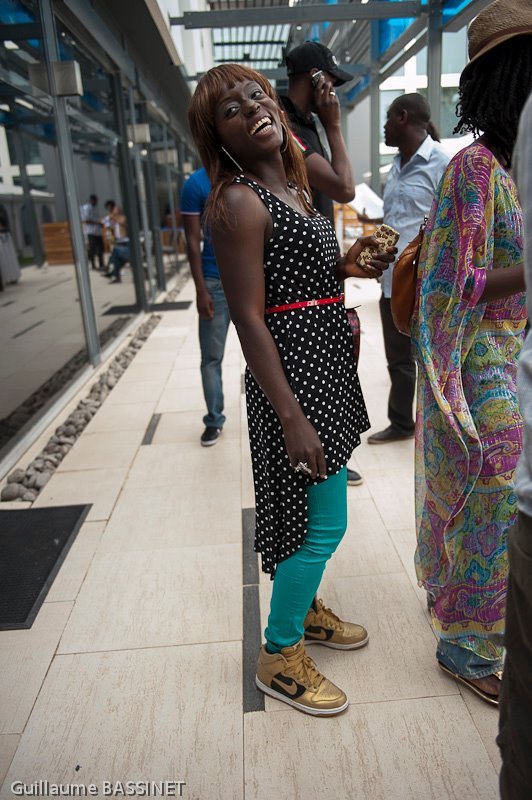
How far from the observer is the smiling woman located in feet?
4.85

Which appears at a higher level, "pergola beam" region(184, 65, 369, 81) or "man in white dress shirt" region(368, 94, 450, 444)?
"pergola beam" region(184, 65, 369, 81)

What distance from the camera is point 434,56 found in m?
5.50

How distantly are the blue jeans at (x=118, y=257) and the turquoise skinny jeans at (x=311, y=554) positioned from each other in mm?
6986

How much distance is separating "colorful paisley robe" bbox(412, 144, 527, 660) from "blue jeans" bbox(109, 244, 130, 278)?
6955mm

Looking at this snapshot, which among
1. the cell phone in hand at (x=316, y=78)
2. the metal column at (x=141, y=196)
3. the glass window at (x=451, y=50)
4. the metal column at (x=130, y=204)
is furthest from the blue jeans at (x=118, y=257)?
the cell phone in hand at (x=316, y=78)

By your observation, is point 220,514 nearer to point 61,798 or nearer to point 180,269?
point 61,798

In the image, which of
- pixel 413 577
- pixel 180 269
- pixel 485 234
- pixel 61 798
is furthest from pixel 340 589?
pixel 180 269

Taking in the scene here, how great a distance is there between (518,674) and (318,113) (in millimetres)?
2167

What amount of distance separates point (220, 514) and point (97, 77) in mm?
5601

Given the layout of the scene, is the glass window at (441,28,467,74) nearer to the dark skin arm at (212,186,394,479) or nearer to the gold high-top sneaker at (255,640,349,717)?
the dark skin arm at (212,186,394,479)

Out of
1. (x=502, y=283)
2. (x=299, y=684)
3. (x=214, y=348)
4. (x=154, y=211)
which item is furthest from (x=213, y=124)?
(x=154, y=211)

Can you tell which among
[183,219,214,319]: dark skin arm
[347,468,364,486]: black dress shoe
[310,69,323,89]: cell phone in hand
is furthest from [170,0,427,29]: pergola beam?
[347,468,364,486]: black dress shoe

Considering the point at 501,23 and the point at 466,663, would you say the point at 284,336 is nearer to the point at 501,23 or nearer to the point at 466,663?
the point at 501,23

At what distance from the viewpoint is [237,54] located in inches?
524
